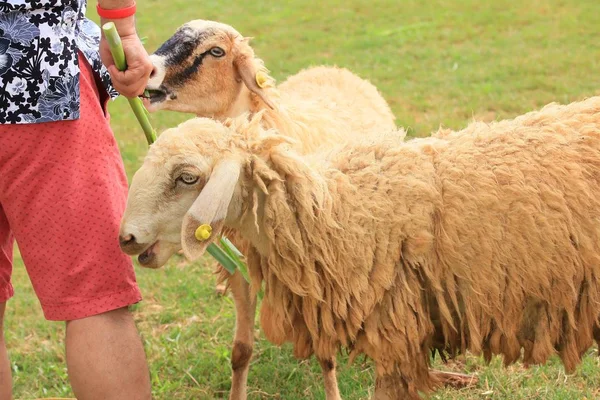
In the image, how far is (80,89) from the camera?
2252 mm

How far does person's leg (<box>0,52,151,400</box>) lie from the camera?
217 centimetres

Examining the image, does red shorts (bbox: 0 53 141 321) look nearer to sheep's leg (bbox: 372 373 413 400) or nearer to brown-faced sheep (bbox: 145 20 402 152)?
sheep's leg (bbox: 372 373 413 400)

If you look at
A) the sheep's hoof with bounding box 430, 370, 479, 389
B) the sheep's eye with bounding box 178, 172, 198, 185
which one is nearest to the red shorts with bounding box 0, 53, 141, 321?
the sheep's eye with bounding box 178, 172, 198, 185

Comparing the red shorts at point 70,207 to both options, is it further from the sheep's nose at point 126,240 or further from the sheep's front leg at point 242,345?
the sheep's front leg at point 242,345

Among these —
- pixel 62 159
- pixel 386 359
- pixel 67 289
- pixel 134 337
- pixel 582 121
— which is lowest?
pixel 386 359

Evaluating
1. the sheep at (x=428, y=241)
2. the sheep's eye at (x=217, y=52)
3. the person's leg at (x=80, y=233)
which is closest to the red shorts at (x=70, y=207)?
the person's leg at (x=80, y=233)

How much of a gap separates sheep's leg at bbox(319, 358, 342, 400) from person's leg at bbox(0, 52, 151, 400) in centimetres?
114

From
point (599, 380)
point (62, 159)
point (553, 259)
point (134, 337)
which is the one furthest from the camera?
point (599, 380)

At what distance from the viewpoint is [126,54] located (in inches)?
89.4

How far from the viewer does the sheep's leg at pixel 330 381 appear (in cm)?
332

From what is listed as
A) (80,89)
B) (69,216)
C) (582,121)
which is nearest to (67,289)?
(69,216)

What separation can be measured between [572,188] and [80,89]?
5.01 ft

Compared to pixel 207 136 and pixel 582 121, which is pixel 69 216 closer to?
pixel 207 136

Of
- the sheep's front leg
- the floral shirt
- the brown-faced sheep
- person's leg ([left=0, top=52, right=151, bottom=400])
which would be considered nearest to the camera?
the floral shirt
